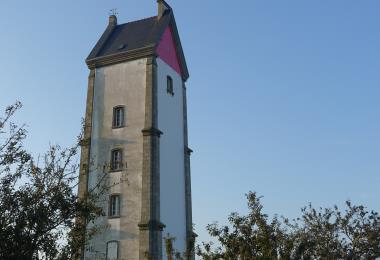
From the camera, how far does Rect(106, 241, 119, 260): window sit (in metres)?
32.5

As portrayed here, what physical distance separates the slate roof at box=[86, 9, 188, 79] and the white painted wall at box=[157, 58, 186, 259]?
2.03 meters

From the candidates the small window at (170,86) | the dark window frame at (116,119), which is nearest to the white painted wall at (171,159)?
the small window at (170,86)

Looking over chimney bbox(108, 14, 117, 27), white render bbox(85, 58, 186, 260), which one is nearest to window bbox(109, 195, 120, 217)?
white render bbox(85, 58, 186, 260)

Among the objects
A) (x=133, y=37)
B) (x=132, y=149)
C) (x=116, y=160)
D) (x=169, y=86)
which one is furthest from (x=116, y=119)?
(x=133, y=37)

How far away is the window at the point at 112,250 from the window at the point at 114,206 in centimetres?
180

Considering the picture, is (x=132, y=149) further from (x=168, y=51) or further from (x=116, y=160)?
(x=168, y=51)

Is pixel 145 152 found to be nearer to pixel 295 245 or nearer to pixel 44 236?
pixel 295 245

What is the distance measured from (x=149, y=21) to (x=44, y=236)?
28.8 m

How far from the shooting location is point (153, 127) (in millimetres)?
34625

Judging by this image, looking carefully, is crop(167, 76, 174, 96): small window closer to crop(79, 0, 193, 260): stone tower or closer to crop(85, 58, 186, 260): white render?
crop(79, 0, 193, 260): stone tower

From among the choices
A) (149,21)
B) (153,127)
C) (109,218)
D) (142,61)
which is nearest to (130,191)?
(109,218)

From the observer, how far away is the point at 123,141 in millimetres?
35469

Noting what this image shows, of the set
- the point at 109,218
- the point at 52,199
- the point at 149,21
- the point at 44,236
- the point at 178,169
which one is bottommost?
the point at 44,236

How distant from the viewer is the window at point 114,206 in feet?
110
